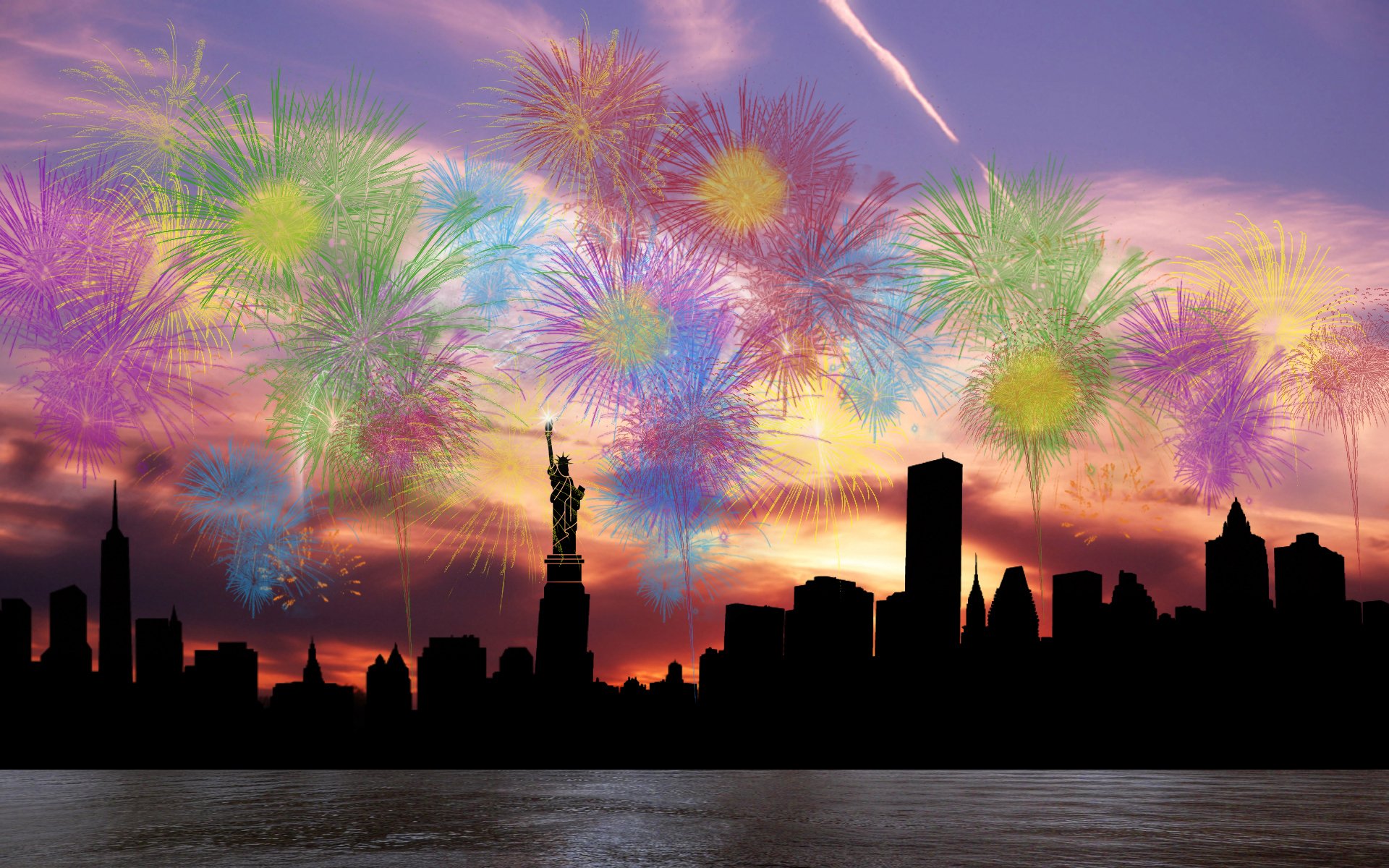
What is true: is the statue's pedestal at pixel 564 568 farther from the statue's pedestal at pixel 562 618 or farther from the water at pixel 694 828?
the water at pixel 694 828

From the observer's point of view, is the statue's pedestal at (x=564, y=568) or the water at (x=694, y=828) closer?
the water at (x=694, y=828)

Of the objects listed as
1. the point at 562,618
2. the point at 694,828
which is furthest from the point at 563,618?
the point at 694,828

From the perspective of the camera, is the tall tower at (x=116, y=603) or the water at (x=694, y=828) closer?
the water at (x=694, y=828)

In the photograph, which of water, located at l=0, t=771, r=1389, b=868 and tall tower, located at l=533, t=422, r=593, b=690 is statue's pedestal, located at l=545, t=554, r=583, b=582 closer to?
tall tower, located at l=533, t=422, r=593, b=690

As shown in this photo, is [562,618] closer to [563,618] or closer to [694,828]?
[563,618]

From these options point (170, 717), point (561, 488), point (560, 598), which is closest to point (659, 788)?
point (561, 488)

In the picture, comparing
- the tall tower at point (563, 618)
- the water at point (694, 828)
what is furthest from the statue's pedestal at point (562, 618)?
the water at point (694, 828)

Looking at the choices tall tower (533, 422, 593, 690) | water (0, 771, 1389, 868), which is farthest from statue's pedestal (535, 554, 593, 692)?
water (0, 771, 1389, 868)

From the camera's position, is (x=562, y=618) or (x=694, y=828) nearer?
(x=694, y=828)

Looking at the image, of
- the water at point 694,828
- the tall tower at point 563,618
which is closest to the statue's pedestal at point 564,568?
the tall tower at point 563,618
